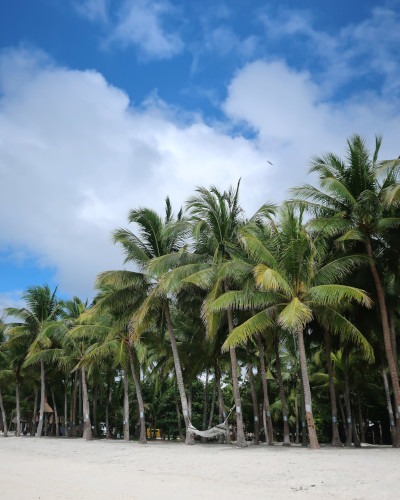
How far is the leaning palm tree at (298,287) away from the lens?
54.6 feet

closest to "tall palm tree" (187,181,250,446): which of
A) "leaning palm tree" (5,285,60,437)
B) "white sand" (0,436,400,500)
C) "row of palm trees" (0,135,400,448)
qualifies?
"row of palm trees" (0,135,400,448)

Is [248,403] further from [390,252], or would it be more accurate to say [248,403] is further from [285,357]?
[390,252]

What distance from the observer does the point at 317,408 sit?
3822 cm

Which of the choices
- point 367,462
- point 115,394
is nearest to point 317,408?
point 115,394

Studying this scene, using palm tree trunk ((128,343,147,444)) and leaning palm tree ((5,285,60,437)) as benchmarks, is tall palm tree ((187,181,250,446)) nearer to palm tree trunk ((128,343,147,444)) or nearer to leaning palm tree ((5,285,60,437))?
palm tree trunk ((128,343,147,444))

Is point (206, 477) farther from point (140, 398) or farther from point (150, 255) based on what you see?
point (140, 398)

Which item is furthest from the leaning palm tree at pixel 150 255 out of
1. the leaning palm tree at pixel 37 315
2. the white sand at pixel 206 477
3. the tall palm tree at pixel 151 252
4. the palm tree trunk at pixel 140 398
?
the leaning palm tree at pixel 37 315

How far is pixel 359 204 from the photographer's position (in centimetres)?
1845

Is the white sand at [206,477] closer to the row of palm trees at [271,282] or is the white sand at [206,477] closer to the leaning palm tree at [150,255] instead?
the row of palm trees at [271,282]

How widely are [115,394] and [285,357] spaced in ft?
60.6

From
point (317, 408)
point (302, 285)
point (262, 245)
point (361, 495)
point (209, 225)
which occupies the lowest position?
point (361, 495)

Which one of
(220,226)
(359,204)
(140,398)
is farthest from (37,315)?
(359,204)

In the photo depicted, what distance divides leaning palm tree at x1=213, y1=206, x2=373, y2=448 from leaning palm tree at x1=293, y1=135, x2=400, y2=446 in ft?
3.45

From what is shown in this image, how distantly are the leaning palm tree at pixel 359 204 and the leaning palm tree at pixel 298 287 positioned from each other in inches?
41.3
